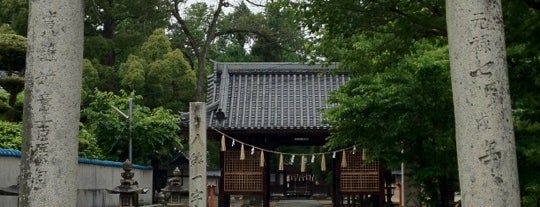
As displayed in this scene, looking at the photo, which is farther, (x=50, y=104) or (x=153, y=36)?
(x=153, y=36)

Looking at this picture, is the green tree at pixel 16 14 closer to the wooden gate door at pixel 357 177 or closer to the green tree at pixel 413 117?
the wooden gate door at pixel 357 177

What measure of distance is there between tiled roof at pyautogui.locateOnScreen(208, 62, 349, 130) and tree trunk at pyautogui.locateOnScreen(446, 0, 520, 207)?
16972 millimetres

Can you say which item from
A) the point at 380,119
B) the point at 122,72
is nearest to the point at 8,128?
the point at 380,119

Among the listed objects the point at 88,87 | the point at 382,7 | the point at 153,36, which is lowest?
the point at 382,7

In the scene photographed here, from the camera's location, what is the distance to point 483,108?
411 centimetres

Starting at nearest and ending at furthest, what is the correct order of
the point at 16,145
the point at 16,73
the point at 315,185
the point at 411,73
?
the point at 411,73
the point at 16,145
the point at 16,73
the point at 315,185

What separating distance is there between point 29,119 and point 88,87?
27883 millimetres

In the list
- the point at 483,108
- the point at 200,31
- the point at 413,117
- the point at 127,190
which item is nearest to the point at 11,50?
the point at 127,190

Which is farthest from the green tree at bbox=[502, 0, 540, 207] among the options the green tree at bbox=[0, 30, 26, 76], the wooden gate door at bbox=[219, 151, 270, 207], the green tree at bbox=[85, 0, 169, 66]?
the green tree at bbox=[85, 0, 169, 66]

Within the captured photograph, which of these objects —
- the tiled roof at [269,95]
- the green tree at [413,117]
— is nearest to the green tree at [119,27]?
the tiled roof at [269,95]

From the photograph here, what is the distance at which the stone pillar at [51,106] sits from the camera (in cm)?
435

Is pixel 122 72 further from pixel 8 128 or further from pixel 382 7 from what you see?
pixel 382 7

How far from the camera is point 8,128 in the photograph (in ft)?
50.0

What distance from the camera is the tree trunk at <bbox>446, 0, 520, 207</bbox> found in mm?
4074
